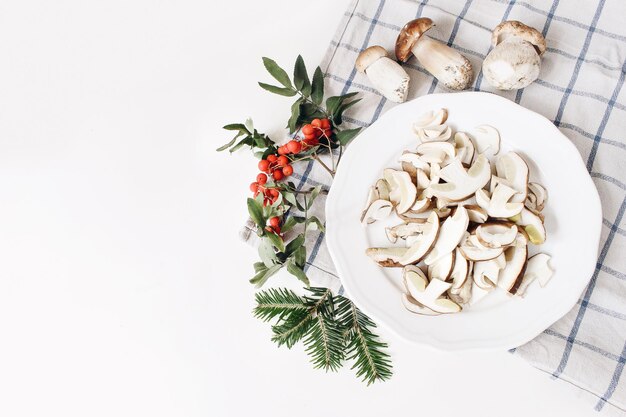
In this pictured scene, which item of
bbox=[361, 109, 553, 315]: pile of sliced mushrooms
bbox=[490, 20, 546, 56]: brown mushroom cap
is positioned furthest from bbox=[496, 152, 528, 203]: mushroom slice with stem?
bbox=[490, 20, 546, 56]: brown mushroom cap

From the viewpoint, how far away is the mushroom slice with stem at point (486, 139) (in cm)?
104

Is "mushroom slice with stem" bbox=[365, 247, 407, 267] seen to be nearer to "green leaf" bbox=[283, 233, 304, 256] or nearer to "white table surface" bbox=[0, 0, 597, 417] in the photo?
"green leaf" bbox=[283, 233, 304, 256]

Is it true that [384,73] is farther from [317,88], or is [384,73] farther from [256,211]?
[256,211]

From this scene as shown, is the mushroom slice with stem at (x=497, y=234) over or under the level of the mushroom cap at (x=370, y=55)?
under

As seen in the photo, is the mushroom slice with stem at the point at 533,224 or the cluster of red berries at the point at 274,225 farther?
the cluster of red berries at the point at 274,225

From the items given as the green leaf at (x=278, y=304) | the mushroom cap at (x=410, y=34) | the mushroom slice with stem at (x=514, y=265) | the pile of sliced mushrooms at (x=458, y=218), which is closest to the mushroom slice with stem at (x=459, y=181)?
the pile of sliced mushrooms at (x=458, y=218)

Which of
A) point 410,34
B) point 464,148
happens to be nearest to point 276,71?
point 410,34

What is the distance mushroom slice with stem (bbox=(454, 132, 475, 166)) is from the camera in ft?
3.40

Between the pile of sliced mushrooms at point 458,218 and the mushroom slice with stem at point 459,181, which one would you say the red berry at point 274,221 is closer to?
the pile of sliced mushrooms at point 458,218

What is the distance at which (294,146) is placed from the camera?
3.60ft

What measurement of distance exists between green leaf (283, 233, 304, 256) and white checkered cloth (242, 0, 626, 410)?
59 mm

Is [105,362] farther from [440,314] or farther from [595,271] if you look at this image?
[595,271]

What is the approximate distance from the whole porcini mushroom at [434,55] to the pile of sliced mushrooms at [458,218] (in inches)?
2.9

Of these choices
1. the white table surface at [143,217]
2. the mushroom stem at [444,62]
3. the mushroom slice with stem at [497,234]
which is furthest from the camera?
the white table surface at [143,217]
